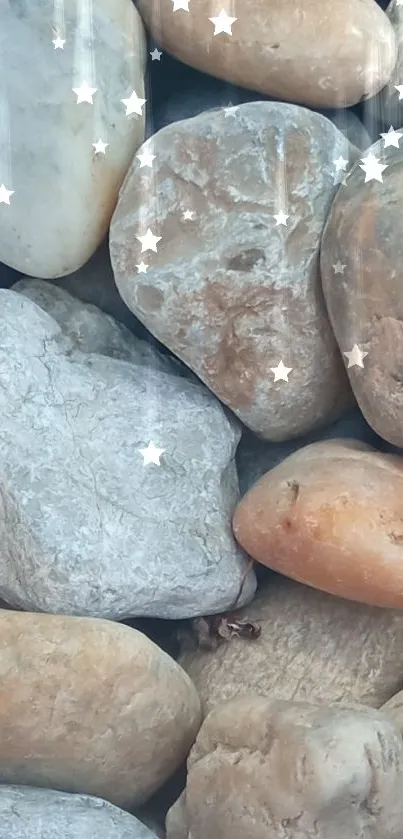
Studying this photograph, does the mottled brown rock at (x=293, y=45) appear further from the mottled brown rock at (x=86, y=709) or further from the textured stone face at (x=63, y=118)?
the mottled brown rock at (x=86, y=709)

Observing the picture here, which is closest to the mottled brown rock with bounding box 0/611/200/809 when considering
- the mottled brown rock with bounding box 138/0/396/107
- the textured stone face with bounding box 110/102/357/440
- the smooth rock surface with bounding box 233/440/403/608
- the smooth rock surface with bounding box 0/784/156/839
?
the smooth rock surface with bounding box 0/784/156/839

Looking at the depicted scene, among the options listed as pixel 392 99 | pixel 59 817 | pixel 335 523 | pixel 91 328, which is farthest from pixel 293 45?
pixel 59 817

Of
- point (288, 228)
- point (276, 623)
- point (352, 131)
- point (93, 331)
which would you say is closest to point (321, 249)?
point (288, 228)

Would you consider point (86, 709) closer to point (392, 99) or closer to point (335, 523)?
point (335, 523)

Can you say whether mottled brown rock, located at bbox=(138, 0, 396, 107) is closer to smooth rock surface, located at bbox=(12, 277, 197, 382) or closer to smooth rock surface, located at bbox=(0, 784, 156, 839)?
smooth rock surface, located at bbox=(12, 277, 197, 382)

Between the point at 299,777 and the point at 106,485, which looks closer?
the point at 299,777

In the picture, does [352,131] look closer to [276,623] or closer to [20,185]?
[20,185]
